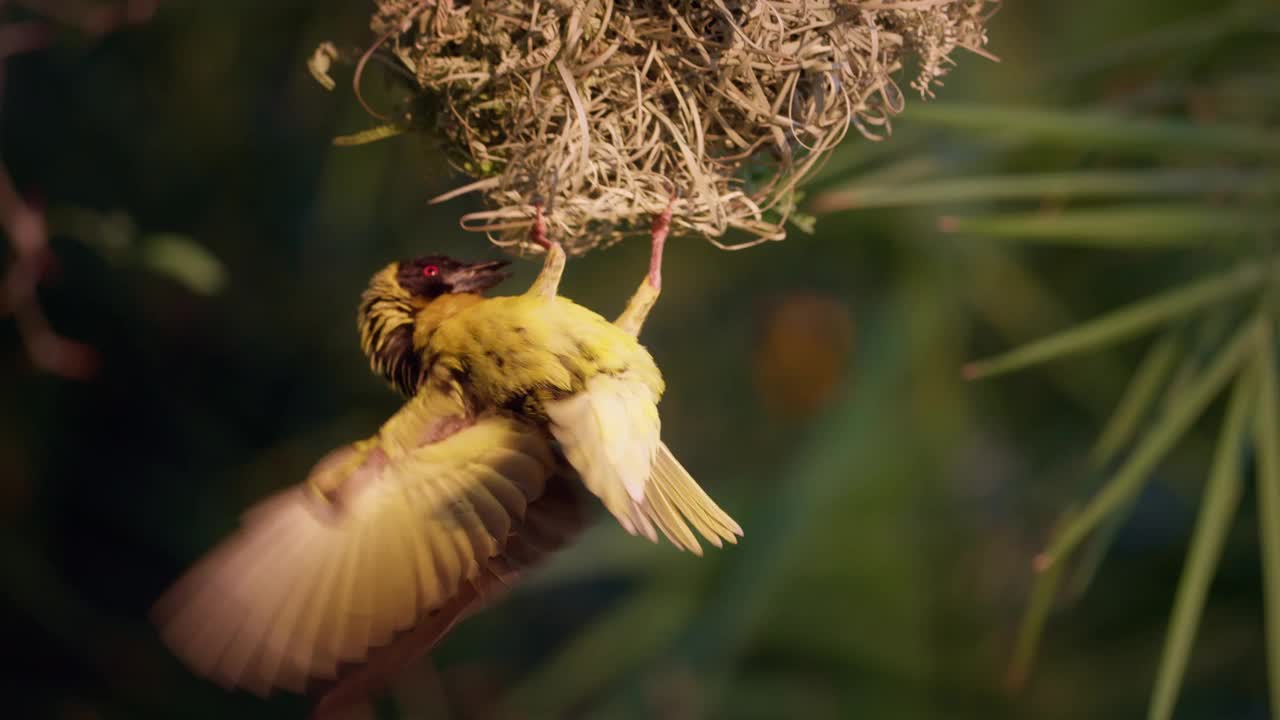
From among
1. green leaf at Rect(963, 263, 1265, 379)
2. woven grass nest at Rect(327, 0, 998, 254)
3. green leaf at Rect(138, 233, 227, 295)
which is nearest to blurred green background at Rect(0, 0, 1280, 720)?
green leaf at Rect(138, 233, 227, 295)

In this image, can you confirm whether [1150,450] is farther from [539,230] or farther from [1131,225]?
[539,230]

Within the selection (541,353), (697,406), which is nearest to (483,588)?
(541,353)

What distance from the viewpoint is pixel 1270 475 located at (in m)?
1.31

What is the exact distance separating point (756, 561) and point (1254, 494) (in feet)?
3.56

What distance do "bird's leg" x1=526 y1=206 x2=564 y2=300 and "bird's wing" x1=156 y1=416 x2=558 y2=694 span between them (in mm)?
110

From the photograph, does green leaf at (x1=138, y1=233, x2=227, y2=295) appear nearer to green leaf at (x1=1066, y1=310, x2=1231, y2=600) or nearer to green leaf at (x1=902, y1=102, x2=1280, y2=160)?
green leaf at (x1=902, y1=102, x2=1280, y2=160)

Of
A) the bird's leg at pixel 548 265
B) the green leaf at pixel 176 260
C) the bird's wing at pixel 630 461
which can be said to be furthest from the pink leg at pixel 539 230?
the green leaf at pixel 176 260

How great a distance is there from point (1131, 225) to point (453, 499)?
77 cm

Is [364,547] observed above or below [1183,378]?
above

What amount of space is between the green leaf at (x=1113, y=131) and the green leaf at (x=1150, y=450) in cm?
21

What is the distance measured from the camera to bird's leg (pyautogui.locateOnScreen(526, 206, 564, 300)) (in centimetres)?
104

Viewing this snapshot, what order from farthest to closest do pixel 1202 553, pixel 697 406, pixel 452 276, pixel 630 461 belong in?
pixel 697 406 → pixel 1202 553 → pixel 452 276 → pixel 630 461

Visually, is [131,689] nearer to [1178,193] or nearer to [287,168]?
[287,168]

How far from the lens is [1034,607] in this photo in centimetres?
143
